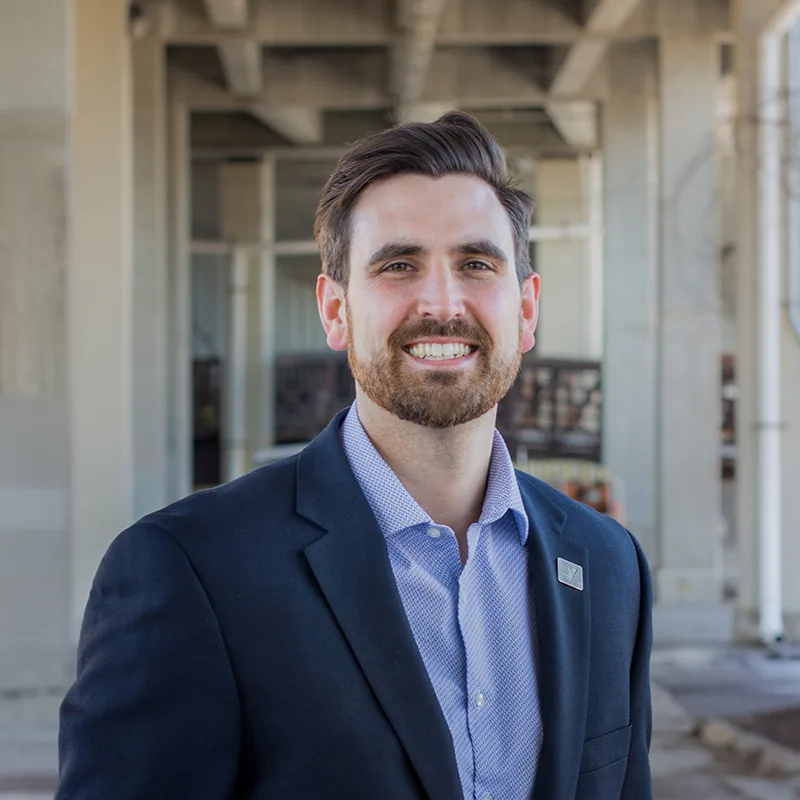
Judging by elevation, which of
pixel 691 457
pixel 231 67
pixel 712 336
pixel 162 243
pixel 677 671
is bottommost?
pixel 677 671

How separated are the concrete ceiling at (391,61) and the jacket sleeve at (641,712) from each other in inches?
606

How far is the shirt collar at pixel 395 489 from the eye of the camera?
232 centimetres

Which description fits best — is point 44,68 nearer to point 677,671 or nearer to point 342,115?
point 677,671

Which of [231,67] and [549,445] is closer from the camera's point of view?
[231,67]

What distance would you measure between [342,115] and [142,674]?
2767cm

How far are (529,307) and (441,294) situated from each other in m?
0.38

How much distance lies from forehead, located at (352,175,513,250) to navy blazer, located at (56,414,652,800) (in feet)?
1.52

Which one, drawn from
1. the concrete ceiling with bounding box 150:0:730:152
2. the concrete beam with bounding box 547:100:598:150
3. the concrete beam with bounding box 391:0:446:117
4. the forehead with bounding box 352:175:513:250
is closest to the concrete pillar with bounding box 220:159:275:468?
the concrete ceiling with bounding box 150:0:730:152

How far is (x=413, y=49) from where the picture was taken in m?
19.4

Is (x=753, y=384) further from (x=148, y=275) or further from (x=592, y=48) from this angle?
(x=148, y=275)

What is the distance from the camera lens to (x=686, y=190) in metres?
Answer: 19.4

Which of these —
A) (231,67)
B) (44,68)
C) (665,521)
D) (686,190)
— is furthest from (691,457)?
(44,68)

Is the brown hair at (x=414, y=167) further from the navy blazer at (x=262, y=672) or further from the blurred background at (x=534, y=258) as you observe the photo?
the navy blazer at (x=262, y=672)

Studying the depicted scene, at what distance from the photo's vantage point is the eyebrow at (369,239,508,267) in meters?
2.34
